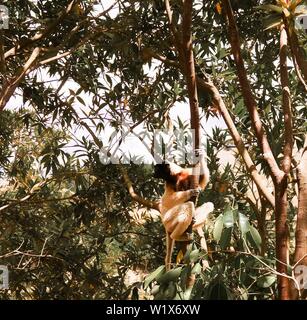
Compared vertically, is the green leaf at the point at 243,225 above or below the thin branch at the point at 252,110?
below

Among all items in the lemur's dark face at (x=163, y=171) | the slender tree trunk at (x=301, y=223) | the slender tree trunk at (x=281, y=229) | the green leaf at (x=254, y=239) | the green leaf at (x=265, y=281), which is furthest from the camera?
the lemur's dark face at (x=163, y=171)

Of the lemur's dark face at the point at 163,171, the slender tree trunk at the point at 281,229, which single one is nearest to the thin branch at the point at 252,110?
the slender tree trunk at the point at 281,229

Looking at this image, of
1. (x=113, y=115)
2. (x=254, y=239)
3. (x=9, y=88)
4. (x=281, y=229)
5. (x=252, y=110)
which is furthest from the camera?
(x=113, y=115)

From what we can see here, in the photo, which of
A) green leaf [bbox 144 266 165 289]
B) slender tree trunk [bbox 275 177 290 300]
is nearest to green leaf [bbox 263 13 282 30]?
slender tree trunk [bbox 275 177 290 300]

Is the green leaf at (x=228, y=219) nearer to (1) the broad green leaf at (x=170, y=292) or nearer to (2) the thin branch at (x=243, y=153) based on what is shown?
(1) the broad green leaf at (x=170, y=292)

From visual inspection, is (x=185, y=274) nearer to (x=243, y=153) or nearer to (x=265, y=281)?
(x=265, y=281)

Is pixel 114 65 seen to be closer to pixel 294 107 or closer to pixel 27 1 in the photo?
pixel 27 1

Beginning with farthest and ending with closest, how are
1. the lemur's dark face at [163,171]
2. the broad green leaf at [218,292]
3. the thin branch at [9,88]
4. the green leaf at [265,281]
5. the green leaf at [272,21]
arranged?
the lemur's dark face at [163,171]
the thin branch at [9,88]
the green leaf at [272,21]
the green leaf at [265,281]
the broad green leaf at [218,292]

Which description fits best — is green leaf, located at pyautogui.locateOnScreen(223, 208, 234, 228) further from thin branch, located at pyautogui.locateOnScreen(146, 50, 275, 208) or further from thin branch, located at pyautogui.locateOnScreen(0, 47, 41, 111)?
thin branch, located at pyautogui.locateOnScreen(0, 47, 41, 111)

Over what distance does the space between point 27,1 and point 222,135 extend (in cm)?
239

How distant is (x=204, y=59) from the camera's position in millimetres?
5441

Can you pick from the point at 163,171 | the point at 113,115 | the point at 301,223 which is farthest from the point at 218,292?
the point at 113,115

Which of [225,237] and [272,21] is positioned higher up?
[272,21]
